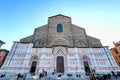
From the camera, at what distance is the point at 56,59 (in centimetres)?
1753

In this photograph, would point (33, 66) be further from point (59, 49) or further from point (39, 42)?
point (59, 49)

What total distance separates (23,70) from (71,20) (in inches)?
642

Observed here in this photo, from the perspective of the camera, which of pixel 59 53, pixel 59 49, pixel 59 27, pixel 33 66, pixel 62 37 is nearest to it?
pixel 33 66

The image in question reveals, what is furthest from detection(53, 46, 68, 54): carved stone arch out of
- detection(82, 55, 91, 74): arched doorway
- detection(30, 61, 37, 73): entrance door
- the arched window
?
the arched window

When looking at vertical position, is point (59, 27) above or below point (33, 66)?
above

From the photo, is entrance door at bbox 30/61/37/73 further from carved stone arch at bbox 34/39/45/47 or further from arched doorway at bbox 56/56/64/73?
arched doorway at bbox 56/56/64/73

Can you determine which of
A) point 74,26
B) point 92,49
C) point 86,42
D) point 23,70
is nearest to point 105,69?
point 92,49

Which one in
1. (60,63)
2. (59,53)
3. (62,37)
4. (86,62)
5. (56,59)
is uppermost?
(62,37)

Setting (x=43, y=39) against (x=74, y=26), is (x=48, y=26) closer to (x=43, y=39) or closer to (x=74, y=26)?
(x=43, y=39)

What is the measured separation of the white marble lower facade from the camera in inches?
630

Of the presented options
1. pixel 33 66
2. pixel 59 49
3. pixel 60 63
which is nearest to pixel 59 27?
pixel 59 49

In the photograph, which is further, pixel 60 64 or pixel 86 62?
pixel 86 62

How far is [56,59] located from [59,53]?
1.38m

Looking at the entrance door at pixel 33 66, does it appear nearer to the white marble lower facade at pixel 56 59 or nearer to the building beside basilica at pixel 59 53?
the building beside basilica at pixel 59 53
